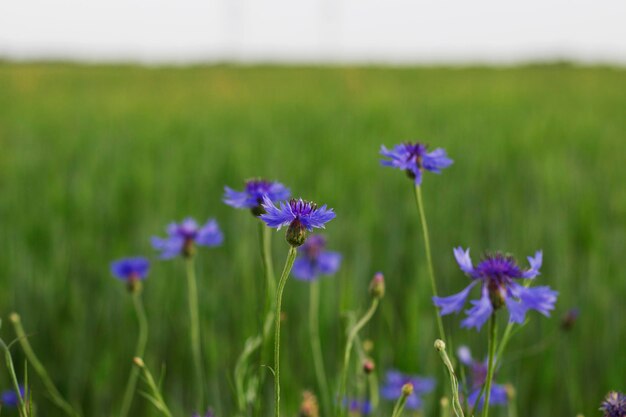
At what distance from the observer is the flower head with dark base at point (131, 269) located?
0.94 m

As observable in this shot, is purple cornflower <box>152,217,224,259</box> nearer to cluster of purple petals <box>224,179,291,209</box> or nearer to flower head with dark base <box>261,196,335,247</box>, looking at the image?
cluster of purple petals <box>224,179,291,209</box>

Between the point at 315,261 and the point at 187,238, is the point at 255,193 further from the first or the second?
the point at 315,261

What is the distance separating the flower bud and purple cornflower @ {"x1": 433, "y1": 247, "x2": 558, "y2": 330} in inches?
4.2

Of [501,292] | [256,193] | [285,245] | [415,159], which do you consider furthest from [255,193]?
[285,245]

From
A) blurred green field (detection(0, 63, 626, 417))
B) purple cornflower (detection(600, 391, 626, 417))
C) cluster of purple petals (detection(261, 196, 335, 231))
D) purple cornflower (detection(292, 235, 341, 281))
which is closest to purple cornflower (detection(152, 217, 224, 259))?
blurred green field (detection(0, 63, 626, 417))

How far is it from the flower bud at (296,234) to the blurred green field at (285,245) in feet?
0.81

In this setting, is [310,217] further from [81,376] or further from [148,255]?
[148,255]

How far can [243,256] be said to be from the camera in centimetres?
139

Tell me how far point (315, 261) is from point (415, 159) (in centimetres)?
45

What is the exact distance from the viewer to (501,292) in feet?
1.55

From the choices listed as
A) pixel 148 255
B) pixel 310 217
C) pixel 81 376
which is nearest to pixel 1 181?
pixel 148 255

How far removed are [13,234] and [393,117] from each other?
2965mm

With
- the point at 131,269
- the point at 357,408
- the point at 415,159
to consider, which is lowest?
the point at 357,408

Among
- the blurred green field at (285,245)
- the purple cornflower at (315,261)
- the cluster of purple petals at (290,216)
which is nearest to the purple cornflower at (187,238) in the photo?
the blurred green field at (285,245)
